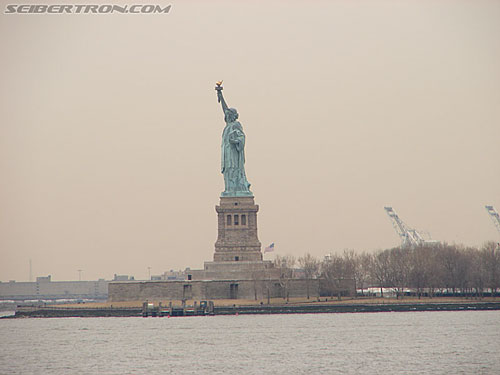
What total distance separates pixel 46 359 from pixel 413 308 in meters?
56.0

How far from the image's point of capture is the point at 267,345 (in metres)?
91.8

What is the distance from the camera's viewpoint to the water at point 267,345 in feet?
253

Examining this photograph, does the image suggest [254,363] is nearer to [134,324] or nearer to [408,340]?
[408,340]

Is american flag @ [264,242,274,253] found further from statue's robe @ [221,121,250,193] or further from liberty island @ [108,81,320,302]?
statue's robe @ [221,121,250,193]

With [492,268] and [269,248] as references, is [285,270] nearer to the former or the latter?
[269,248]

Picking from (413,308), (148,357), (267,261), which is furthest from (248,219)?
(148,357)

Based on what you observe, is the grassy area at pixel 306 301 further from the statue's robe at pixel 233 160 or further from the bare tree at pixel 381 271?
the statue's robe at pixel 233 160

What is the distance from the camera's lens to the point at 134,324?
4771 inches

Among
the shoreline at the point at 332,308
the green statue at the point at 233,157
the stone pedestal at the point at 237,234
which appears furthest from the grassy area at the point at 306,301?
the green statue at the point at 233,157

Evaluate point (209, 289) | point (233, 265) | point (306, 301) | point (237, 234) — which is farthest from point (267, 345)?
point (237, 234)

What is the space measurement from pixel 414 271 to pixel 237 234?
2301 centimetres

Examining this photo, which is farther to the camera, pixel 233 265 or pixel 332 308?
pixel 233 265

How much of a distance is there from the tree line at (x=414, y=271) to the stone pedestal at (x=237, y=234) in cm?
463

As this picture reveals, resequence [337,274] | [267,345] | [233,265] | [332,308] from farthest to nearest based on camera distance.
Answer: [337,274]
[233,265]
[332,308]
[267,345]
